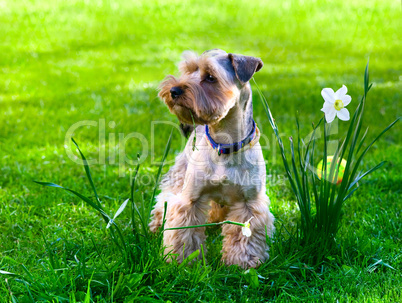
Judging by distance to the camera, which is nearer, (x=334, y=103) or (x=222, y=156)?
(x=334, y=103)

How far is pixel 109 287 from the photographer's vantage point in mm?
2543

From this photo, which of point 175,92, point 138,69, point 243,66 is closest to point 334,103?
point 243,66

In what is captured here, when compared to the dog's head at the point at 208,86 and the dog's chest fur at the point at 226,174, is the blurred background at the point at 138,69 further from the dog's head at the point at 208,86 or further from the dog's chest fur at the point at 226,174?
the dog's head at the point at 208,86

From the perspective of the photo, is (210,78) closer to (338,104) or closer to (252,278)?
(338,104)

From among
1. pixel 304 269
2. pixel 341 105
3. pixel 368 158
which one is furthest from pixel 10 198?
pixel 368 158

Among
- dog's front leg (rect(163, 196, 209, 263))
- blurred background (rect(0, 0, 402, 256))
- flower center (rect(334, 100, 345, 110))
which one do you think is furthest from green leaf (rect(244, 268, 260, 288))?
blurred background (rect(0, 0, 402, 256))

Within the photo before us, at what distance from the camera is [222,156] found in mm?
3180

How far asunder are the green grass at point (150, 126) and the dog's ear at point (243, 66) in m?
1.06

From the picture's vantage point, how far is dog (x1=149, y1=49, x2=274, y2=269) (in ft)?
9.75

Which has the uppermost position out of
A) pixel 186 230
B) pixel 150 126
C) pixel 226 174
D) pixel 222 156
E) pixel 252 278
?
pixel 222 156

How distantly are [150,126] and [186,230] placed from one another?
9.93 ft

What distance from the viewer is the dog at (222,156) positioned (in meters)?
2.97

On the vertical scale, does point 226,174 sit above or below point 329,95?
below

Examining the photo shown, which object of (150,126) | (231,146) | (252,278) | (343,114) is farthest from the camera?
(150,126)
